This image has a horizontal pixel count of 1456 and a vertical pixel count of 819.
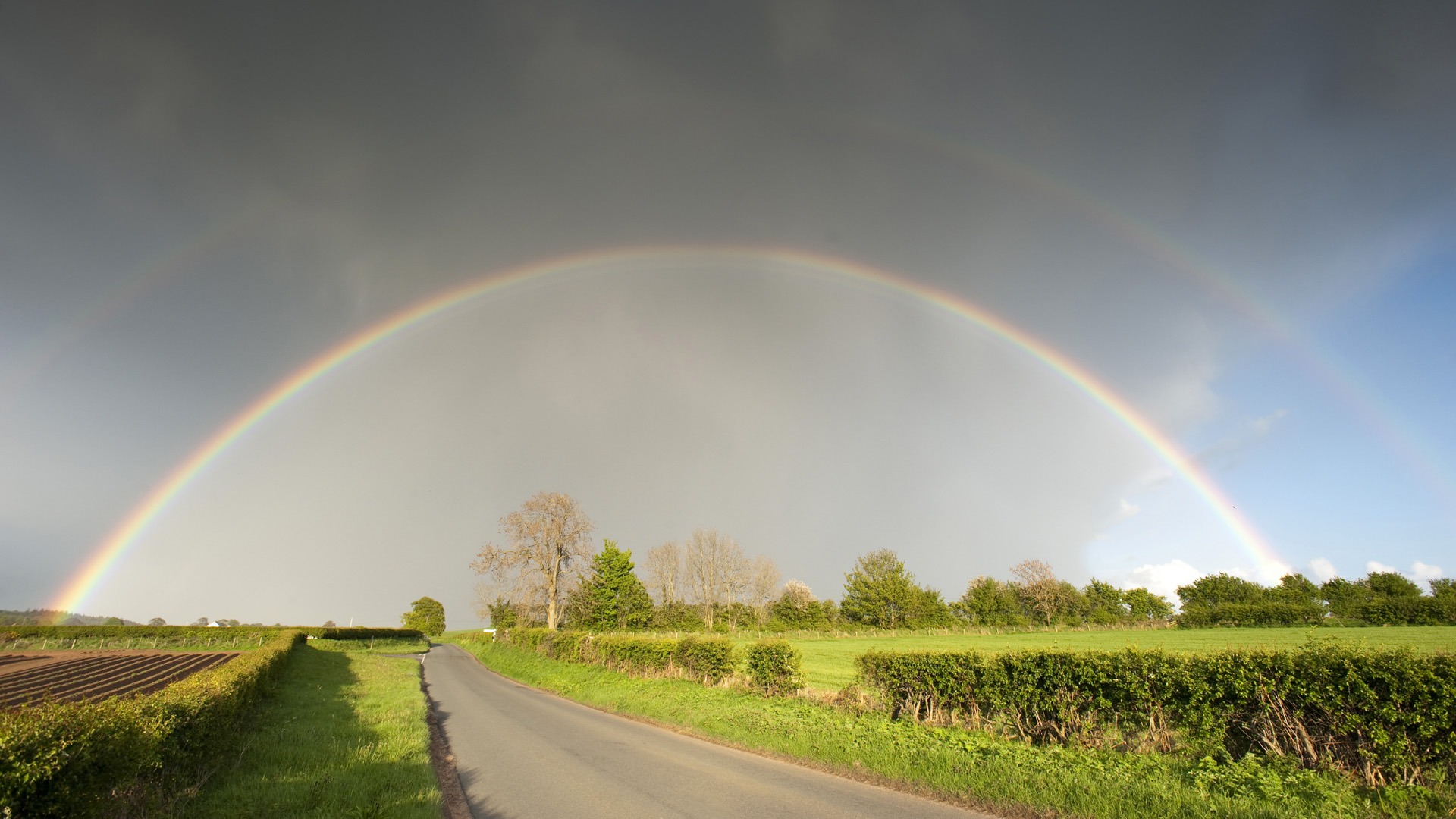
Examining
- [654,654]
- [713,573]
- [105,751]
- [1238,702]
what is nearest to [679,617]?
[713,573]

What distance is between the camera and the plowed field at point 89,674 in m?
20.8

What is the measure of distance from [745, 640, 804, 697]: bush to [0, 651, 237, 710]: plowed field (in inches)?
709

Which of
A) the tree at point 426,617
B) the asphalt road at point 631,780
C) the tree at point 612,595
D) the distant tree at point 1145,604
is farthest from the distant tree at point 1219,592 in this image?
the tree at point 426,617

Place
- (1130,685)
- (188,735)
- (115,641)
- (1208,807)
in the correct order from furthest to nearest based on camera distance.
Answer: (115,641) → (1130,685) → (188,735) → (1208,807)

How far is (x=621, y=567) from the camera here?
2562 inches

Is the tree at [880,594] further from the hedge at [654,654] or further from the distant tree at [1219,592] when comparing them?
the hedge at [654,654]

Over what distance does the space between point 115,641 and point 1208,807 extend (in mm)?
84137

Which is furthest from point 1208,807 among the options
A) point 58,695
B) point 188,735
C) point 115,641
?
point 115,641

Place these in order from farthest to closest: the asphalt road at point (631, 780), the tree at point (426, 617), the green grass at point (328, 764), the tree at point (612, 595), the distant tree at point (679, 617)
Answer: the tree at point (426, 617) → the distant tree at point (679, 617) → the tree at point (612, 595) → the asphalt road at point (631, 780) → the green grass at point (328, 764)

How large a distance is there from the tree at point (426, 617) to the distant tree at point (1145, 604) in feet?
455

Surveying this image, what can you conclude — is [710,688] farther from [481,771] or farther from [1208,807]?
[1208,807]

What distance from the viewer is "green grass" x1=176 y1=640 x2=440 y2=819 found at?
8.15 meters

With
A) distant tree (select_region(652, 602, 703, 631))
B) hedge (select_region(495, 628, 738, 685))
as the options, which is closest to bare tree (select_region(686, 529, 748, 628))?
distant tree (select_region(652, 602, 703, 631))

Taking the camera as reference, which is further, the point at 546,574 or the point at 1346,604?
the point at 1346,604
